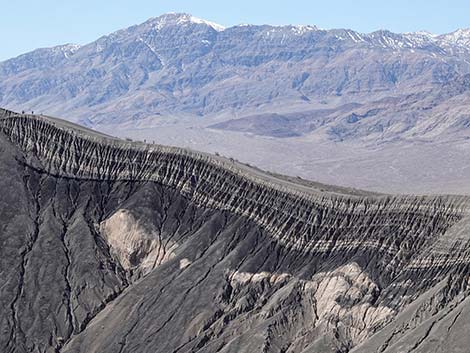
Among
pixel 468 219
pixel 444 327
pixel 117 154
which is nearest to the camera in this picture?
pixel 444 327

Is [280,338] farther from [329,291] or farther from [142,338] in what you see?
[142,338]

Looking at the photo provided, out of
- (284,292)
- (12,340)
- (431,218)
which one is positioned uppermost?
(431,218)

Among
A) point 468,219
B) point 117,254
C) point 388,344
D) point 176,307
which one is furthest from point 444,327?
point 117,254

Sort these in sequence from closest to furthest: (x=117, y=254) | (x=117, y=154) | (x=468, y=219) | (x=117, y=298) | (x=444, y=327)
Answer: (x=444, y=327)
(x=468, y=219)
(x=117, y=298)
(x=117, y=254)
(x=117, y=154)

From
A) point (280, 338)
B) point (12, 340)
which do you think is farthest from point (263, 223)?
point (12, 340)

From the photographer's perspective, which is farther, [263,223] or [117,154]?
[117,154]

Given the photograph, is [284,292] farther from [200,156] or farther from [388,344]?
[200,156]

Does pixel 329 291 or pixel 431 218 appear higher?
pixel 431 218
